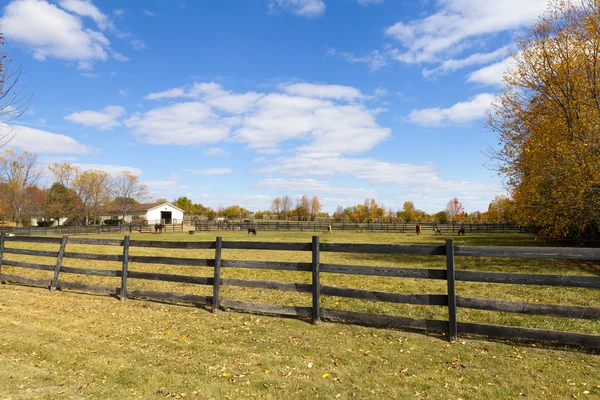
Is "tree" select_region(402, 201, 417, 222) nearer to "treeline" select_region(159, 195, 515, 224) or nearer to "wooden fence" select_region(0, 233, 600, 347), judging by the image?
"treeline" select_region(159, 195, 515, 224)

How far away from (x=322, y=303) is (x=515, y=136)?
16.1 metres

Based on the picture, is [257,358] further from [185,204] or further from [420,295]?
[185,204]

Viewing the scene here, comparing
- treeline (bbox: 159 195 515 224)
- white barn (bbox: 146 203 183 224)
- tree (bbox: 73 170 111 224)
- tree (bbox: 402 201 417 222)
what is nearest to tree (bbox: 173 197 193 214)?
treeline (bbox: 159 195 515 224)

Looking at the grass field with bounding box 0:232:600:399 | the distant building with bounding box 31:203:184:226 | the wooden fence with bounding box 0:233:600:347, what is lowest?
the grass field with bounding box 0:232:600:399

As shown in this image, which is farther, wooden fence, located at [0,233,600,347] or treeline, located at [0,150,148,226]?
treeline, located at [0,150,148,226]

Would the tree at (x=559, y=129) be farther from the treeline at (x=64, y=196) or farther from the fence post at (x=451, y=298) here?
the treeline at (x=64, y=196)

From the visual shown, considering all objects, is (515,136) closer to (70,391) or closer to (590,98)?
(590,98)

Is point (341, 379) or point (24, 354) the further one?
point (24, 354)

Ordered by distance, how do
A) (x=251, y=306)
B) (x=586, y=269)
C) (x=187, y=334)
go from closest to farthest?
(x=187, y=334) < (x=251, y=306) < (x=586, y=269)

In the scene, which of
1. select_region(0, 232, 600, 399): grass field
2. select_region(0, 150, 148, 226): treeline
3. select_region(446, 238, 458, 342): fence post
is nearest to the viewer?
select_region(0, 232, 600, 399): grass field

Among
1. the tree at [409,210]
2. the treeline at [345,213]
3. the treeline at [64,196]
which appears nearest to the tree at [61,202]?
the treeline at [64,196]

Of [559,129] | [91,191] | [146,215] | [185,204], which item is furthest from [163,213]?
[559,129]

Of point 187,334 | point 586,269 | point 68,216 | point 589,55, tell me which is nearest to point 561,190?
point 586,269

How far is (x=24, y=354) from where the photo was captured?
18.3 ft
